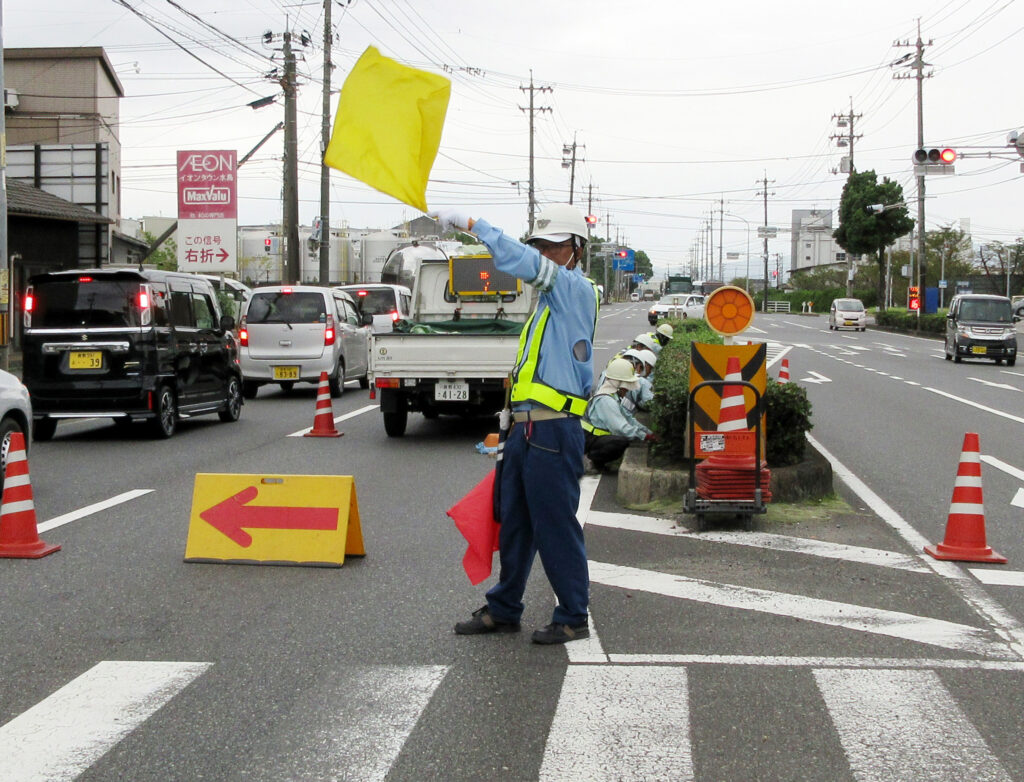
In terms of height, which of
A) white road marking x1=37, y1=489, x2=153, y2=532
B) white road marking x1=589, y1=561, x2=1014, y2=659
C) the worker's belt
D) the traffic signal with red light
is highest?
the traffic signal with red light

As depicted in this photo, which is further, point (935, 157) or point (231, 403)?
point (935, 157)

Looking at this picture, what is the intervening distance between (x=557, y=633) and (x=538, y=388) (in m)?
1.15

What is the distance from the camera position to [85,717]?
4.57 m

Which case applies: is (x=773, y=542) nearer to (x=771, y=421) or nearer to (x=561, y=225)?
(x=771, y=421)

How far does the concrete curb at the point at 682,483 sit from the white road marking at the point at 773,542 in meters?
0.56

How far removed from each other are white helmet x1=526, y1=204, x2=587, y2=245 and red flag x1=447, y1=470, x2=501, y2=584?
116cm

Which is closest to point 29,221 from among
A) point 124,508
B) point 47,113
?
point 47,113

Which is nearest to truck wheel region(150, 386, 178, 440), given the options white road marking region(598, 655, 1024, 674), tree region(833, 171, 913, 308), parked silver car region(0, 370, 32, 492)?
parked silver car region(0, 370, 32, 492)

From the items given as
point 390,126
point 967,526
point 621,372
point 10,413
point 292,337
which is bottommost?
point 967,526

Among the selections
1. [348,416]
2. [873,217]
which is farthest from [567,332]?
[873,217]

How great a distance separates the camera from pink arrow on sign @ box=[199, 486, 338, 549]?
734 cm

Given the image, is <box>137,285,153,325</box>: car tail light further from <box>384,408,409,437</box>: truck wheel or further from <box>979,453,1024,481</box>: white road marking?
<box>979,453,1024,481</box>: white road marking

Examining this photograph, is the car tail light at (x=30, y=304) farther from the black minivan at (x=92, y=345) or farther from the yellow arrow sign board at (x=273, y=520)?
the yellow arrow sign board at (x=273, y=520)

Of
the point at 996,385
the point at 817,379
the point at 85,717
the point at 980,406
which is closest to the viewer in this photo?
the point at 85,717
